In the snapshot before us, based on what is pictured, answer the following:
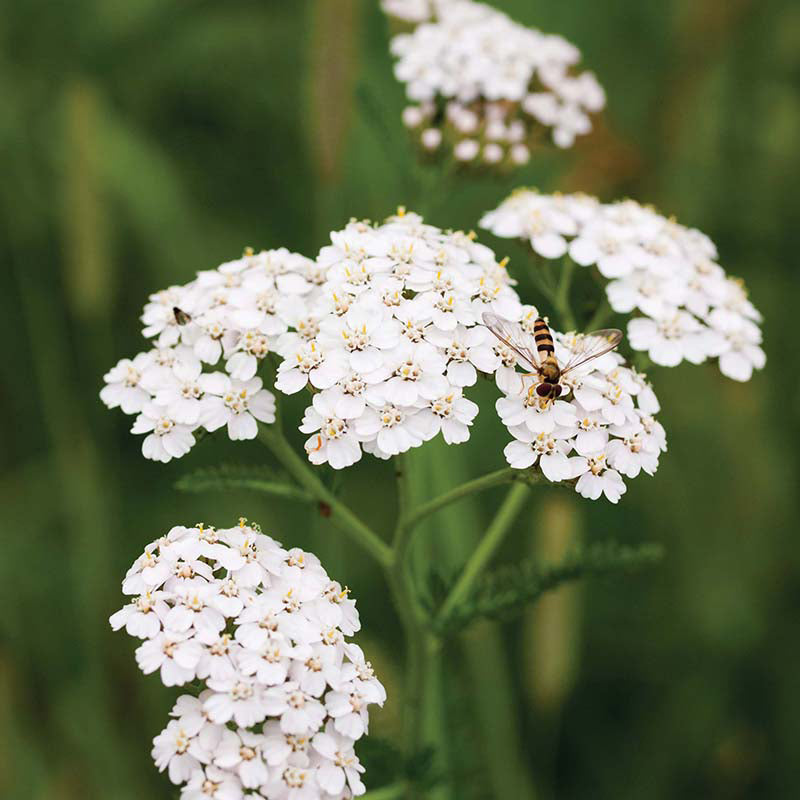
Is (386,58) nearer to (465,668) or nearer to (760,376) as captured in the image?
(760,376)

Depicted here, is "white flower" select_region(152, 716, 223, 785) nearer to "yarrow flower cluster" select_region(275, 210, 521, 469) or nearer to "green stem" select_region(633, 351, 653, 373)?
"yarrow flower cluster" select_region(275, 210, 521, 469)

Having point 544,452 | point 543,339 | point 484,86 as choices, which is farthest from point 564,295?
point 484,86

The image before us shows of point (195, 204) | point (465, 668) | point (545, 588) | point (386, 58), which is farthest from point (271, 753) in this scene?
point (386, 58)

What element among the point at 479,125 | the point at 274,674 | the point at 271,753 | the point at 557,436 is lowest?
the point at 271,753

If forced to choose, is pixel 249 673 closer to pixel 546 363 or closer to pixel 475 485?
pixel 475 485

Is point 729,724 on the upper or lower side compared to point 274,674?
lower

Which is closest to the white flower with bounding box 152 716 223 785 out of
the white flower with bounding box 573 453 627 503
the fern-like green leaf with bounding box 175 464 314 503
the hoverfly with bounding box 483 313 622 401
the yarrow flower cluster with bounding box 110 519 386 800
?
the yarrow flower cluster with bounding box 110 519 386 800
